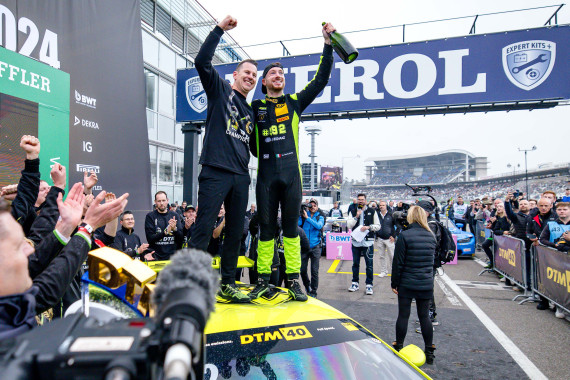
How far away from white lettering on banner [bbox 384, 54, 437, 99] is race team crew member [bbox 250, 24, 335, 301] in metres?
8.34

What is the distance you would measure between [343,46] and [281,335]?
207 centimetres

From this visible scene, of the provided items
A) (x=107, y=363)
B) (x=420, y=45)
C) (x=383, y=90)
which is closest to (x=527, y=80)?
(x=420, y=45)

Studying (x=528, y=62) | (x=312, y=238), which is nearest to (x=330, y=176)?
(x=528, y=62)

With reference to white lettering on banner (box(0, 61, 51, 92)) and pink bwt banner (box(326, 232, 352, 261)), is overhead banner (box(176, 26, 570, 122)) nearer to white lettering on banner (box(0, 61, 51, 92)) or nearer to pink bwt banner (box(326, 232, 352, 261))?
pink bwt banner (box(326, 232, 352, 261))

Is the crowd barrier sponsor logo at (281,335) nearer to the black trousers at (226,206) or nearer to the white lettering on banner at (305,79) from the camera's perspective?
the black trousers at (226,206)

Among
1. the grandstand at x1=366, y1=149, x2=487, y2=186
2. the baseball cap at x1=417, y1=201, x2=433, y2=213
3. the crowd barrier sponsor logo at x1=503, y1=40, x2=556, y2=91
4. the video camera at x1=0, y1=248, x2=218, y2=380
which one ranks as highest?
the grandstand at x1=366, y1=149, x2=487, y2=186

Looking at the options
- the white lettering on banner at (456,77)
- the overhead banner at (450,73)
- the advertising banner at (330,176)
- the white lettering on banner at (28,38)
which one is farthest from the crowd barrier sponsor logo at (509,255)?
the advertising banner at (330,176)

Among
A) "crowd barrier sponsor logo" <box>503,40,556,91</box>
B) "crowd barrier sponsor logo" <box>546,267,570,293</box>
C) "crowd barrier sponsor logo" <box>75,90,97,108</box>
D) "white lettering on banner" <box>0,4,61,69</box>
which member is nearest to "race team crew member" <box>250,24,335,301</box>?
"crowd barrier sponsor logo" <box>546,267,570,293</box>

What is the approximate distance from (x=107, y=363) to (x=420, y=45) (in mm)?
11640

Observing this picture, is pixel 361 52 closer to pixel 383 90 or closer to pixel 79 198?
pixel 383 90

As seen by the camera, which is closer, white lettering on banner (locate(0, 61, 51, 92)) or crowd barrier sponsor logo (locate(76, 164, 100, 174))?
white lettering on banner (locate(0, 61, 51, 92))

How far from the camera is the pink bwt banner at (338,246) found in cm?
1277

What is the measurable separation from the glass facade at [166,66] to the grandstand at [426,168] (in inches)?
3316

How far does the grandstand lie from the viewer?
94.9 m
